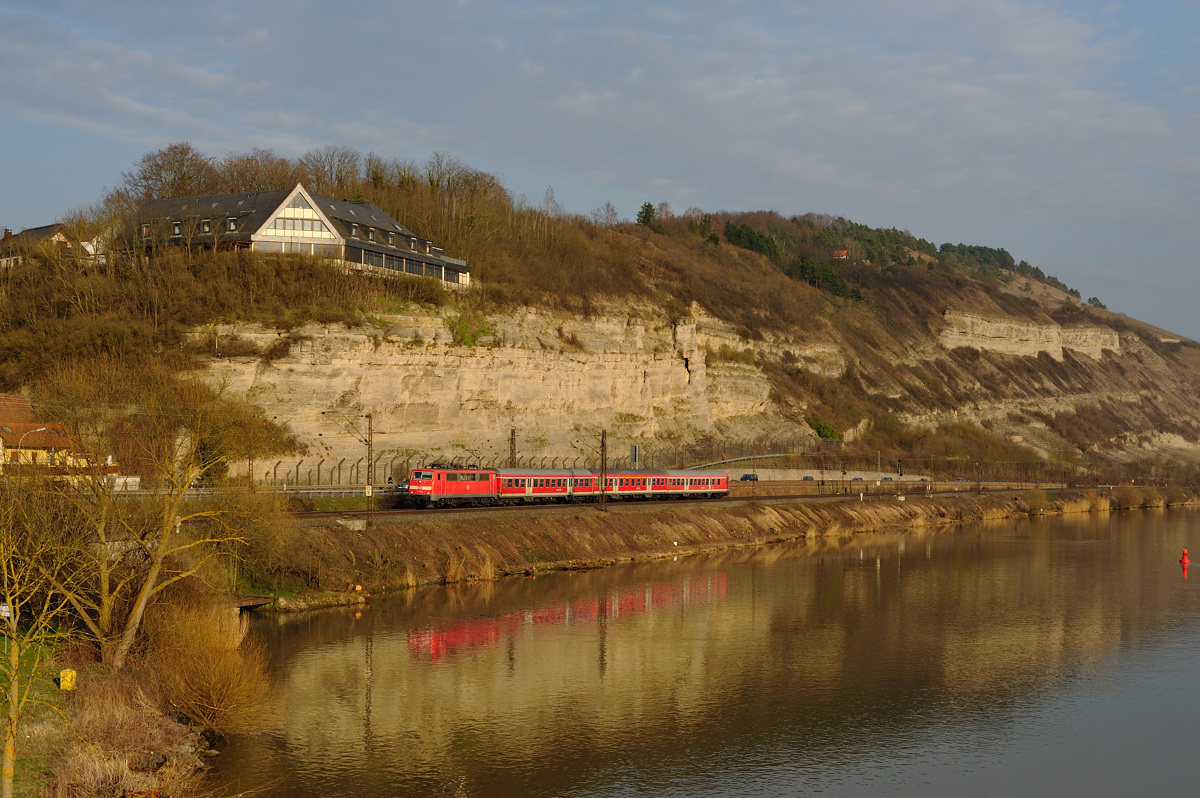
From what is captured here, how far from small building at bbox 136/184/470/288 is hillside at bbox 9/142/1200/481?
3.57 m

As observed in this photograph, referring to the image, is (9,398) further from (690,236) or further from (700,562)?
(690,236)

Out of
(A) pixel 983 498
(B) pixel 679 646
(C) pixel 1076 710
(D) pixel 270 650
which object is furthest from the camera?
(A) pixel 983 498

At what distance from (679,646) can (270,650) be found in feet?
47.9

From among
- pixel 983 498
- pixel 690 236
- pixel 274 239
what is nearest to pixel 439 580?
pixel 274 239

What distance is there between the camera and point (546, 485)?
6081 centimetres

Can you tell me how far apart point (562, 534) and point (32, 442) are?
2691 centimetres

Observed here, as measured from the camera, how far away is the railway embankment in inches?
1663

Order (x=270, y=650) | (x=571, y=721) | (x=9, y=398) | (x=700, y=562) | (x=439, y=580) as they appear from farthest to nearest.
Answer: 1. (x=700, y=562)
2. (x=9, y=398)
3. (x=439, y=580)
4. (x=270, y=650)
5. (x=571, y=721)

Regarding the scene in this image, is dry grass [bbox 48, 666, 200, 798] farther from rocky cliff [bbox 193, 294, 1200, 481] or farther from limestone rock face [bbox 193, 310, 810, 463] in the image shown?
limestone rock face [bbox 193, 310, 810, 463]

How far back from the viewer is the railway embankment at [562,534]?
1663 inches

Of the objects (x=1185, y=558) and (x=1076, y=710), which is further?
(x=1185, y=558)

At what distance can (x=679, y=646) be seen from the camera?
115 feet

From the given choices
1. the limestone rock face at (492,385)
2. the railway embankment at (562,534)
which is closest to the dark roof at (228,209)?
the limestone rock face at (492,385)

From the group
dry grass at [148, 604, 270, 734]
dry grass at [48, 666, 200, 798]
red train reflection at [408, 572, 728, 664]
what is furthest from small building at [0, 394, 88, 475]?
red train reflection at [408, 572, 728, 664]
